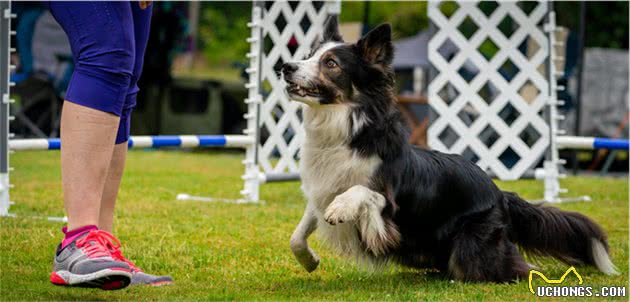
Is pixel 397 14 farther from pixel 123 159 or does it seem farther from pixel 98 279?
pixel 98 279

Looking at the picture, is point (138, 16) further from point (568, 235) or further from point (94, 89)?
point (568, 235)

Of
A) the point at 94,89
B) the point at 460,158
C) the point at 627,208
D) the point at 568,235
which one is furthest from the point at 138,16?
the point at 627,208

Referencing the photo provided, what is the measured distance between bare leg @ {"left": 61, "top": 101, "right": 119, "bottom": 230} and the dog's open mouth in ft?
2.41

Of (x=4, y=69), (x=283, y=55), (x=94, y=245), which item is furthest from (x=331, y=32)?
(x=283, y=55)

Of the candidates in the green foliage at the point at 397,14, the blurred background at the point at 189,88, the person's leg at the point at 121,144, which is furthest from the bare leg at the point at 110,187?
the green foliage at the point at 397,14

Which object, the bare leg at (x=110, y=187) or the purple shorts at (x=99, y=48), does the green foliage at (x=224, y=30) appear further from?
the purple shorts at (x=99, y=48)

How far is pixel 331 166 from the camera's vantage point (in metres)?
3.29

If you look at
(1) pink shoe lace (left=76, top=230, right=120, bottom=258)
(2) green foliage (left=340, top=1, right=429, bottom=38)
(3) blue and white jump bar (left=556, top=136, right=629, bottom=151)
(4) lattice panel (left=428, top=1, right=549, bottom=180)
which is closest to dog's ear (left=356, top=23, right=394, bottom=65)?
(1) pink shoe lace (left=76, top=230, right=120, bottom=258)

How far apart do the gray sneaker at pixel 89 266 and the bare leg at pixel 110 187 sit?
1.17 ft

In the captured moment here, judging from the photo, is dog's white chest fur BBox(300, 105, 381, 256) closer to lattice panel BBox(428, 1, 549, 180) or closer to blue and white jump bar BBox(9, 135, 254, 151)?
blue and white jump bar BBox(9, 135, 254, 151)

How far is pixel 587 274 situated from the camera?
143 inches

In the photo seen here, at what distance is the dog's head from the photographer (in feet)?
10.8

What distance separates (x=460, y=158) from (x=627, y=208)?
3.02 metres

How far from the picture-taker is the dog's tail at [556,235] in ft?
11.9
